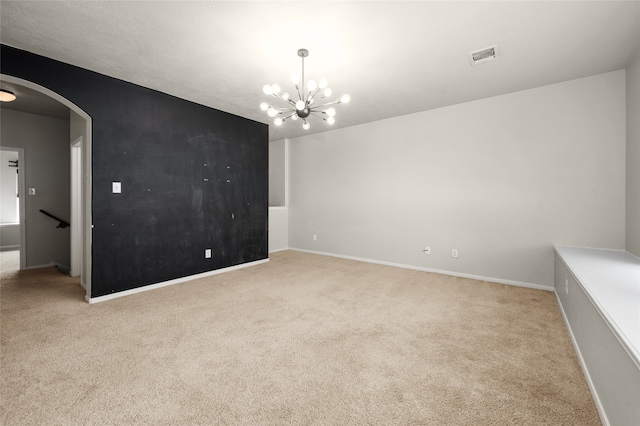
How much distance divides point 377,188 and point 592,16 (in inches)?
138

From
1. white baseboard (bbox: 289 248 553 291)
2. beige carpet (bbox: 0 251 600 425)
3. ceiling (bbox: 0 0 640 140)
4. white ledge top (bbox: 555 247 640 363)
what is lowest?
beige carpet (bbox: 0 251 600 425)

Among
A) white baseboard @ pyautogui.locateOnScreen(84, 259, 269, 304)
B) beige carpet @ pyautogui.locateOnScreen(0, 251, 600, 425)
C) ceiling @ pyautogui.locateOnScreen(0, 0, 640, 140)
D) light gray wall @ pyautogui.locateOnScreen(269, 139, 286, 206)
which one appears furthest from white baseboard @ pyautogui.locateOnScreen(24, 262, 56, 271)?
light gray wall @ pyautogui.locateOnScreen(269, 139, 286, 206)

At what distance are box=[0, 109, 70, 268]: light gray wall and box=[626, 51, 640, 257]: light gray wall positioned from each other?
820 centimetres

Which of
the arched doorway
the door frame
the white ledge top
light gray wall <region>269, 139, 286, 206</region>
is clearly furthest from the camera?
light gray wall <region>269, 139, 286, 206</region>

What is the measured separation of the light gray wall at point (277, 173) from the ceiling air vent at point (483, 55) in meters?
4.61

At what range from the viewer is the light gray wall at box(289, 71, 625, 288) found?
346 centimetres

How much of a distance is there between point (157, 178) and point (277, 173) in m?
3.44

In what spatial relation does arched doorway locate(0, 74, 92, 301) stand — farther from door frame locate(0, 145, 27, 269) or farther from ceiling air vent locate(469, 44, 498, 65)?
ceiling air vent locate(469, 44, 498, 65)

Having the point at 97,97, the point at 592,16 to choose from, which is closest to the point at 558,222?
the point at 592,16

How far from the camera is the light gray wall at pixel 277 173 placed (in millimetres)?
6961

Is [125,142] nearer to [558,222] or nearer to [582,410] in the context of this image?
[582,410]

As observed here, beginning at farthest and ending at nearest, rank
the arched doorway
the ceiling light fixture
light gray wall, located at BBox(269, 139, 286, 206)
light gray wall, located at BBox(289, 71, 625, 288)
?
light gray wall, located at BBox(269, 139, 286, 206)
the ceiling light fixture
light gray wall, located at BBox(289, 71, 625, 288)
the arched doorway

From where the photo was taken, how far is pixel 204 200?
4.45 m

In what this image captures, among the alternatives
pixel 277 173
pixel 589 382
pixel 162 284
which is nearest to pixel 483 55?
pixel 589 382
